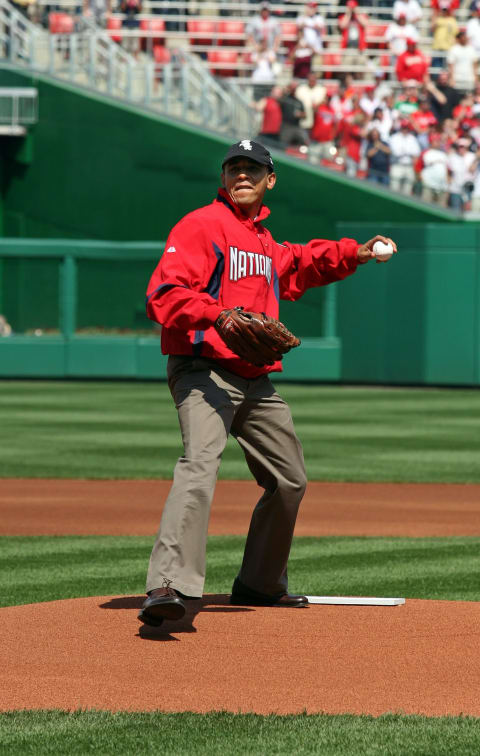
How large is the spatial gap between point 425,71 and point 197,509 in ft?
70.2

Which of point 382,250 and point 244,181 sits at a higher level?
point 244,181

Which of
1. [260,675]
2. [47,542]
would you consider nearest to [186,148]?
[47,542]

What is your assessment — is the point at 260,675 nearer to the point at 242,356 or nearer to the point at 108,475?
the point at 242,356

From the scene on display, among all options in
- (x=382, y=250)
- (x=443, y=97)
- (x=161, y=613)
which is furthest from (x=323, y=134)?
(x=161, y=613)

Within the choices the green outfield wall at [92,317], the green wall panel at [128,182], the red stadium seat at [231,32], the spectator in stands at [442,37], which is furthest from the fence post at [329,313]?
the red stadium seat at [231,32]

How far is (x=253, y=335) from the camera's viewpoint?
5.43 m

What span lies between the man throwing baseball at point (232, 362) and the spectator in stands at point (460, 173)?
17461 millimetres

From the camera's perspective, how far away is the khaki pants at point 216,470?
17.9 feet

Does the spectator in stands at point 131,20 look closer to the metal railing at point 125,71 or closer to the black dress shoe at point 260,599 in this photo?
the metal railing at point 125,71

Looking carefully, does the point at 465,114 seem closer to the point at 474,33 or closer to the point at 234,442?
the point at 474,33

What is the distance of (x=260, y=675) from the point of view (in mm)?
4961

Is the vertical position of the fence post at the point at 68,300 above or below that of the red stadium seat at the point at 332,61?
below

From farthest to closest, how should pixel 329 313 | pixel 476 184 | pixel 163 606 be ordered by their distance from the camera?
pixel 329 313 < pixel 476 184 < pixel 163 606

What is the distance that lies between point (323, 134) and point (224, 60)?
370 cm
